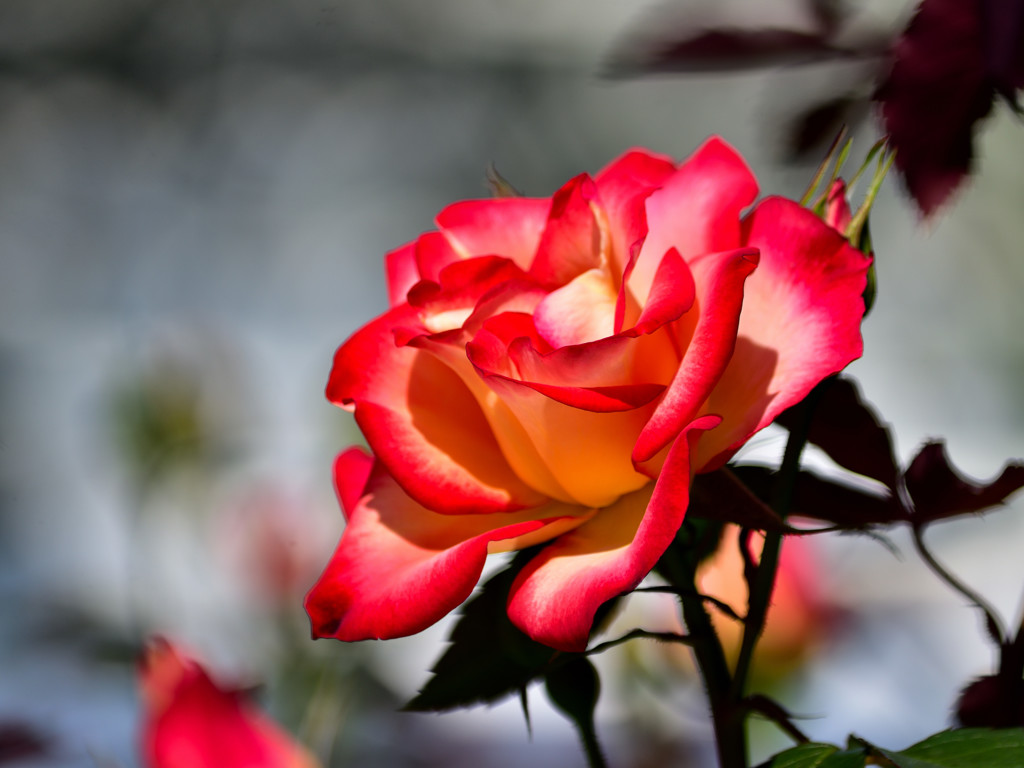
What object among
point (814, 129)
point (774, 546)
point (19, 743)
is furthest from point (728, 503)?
point (19, 743)

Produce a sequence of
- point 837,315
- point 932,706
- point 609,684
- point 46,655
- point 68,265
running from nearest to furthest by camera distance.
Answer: point 837,315 → point 46,655 → point 609,684 → point 932,706 → point 68,265

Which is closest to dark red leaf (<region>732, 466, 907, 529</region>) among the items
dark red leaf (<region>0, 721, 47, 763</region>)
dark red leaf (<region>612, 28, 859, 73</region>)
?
dark red leaf (<region>612, 28, 859, 73</region>)

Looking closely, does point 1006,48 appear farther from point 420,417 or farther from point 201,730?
point 201,730

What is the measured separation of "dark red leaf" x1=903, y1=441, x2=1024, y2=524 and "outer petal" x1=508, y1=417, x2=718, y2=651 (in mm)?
84

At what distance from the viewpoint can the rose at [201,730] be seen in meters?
0.24

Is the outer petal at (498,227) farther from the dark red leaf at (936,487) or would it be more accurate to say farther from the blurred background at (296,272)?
the blurred background at (296,272)

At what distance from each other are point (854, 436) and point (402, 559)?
105mm

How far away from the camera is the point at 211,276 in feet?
2.98

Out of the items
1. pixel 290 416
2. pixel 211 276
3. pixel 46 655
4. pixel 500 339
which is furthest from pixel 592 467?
pixel 211 276

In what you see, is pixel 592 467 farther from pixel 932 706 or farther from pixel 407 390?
pixel 932 706

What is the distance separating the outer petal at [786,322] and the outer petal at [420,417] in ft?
0.15

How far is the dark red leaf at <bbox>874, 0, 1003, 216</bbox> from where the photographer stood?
0.18 meters

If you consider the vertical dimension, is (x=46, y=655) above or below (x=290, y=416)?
below

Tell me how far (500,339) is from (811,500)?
0.09 metres
